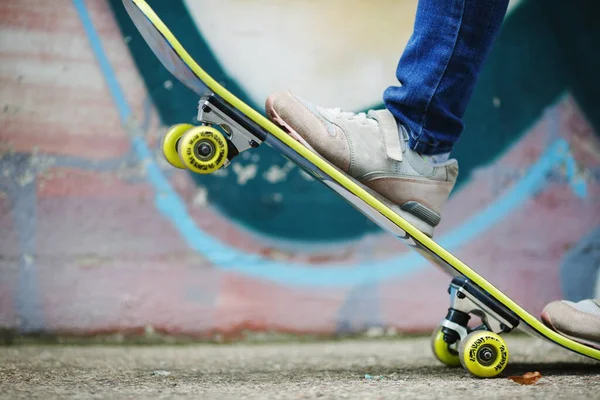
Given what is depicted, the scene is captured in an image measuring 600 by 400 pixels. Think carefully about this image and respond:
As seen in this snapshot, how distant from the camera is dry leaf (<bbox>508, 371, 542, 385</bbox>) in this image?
1526mm

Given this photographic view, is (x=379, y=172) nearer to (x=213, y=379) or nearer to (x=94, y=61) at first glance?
(x=213, y=379)

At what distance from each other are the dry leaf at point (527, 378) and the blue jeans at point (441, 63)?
0.65 metres

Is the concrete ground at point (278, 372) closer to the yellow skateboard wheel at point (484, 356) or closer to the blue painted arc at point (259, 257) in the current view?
the yellow skateboard wheel at point (484, 356)

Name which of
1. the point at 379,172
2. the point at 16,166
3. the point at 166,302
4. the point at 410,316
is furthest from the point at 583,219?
the point at 16,166

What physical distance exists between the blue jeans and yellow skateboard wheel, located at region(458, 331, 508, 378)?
544 millimetres

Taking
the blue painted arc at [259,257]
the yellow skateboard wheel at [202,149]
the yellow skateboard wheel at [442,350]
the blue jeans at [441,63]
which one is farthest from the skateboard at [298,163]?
the blue painted arc at [259,257]

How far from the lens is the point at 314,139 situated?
5.24 ft

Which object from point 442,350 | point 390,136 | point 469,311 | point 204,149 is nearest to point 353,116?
point 390,136

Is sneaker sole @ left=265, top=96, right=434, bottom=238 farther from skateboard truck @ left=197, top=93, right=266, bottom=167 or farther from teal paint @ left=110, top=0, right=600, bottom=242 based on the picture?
teal paint @ left=110, top=0, right=600, bottom=242

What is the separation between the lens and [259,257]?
2.66 meters

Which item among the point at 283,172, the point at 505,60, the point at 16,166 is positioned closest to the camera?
the point at 16,166

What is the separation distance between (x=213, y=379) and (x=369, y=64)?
1.66m

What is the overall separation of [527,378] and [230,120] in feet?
3.36

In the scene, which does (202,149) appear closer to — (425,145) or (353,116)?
(353,116)
